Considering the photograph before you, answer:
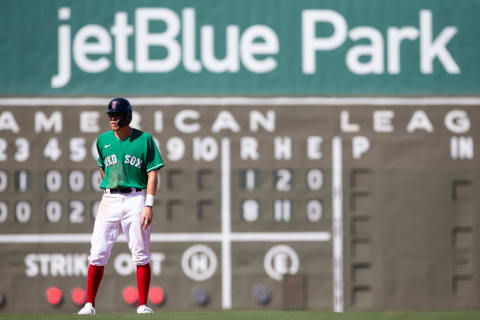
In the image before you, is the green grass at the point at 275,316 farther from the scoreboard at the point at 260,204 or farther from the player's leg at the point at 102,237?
the scoreboard at the point at 260,204

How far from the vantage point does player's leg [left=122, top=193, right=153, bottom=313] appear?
802 cm

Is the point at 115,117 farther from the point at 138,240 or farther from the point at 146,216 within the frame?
the point at 138,240

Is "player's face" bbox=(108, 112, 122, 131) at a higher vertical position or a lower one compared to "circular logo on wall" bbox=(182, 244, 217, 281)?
higher

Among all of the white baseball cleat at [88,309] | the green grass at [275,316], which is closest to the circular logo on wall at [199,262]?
the green grass at [275,316]

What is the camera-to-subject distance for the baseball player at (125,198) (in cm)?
802

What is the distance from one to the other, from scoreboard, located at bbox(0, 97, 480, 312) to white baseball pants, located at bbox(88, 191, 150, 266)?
2.95m

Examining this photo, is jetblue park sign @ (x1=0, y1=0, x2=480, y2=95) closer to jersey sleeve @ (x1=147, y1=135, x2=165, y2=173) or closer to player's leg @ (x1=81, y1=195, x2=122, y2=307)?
jersey sleeve @ (x1=147, y1=135, x2=165, y2=173)

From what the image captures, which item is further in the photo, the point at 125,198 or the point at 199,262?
the point at 199,262

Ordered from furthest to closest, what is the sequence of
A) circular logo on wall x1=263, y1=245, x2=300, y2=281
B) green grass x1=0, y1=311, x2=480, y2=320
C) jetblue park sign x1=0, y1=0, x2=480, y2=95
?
jetblue park sign x1=0, y1=0, x2=480, y2=95 → circular logo on wall x1=263, y1=245, x2=300, y2=281 → green grass x1=0, y1=311, x2=480, y2=320

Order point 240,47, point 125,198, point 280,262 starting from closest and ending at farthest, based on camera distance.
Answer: point 125,198 → point 280,262 → point 240,47

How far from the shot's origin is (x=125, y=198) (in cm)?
812

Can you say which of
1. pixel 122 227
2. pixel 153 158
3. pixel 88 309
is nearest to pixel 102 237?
pixel 122 227

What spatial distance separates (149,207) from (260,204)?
334cm

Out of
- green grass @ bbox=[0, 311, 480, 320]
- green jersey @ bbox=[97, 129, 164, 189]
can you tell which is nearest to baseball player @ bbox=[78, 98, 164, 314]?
green jersey @ bbox=[97, 129, 164, 189]
